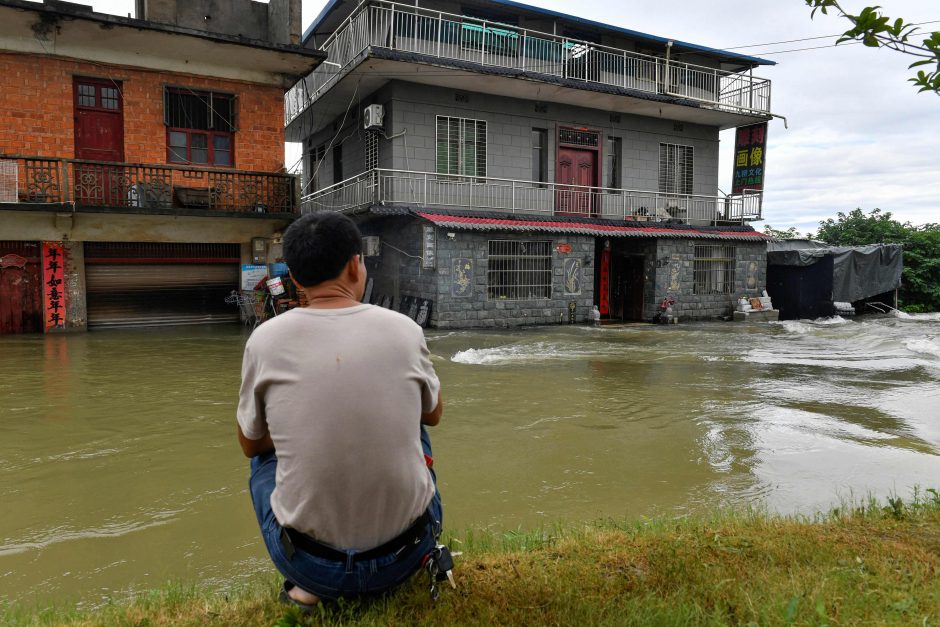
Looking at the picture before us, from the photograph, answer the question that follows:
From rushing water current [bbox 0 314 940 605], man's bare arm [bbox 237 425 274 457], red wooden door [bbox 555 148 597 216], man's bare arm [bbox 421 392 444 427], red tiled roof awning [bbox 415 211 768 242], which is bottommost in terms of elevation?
rushing water current [bbox 0 314 940 605]

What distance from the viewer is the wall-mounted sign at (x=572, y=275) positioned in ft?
53.6

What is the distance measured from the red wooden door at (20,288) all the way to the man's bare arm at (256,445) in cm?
1364

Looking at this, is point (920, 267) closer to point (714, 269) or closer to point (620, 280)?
point (714, 269)

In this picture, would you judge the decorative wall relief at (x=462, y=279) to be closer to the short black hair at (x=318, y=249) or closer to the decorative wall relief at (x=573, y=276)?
the decorative wall relief at (x=573, y=276)

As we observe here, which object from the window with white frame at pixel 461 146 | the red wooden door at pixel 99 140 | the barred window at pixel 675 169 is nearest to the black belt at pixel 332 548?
the red wooden door at pixel 99 140

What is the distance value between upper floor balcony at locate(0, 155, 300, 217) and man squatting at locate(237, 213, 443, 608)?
12131 mm

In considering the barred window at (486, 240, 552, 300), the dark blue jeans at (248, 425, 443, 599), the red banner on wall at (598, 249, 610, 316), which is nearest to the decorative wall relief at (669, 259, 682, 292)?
the red banner on wall at (598, 249, 610, 316)

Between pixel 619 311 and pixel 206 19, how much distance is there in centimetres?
1300

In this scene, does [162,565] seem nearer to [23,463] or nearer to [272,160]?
[23,463]

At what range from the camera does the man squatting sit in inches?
80.4

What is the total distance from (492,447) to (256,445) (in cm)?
359

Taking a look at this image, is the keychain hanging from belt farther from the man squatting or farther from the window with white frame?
the window with white frame

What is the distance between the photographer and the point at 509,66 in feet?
53.7

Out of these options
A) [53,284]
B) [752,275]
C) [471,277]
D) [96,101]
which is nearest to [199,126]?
[96,101]
